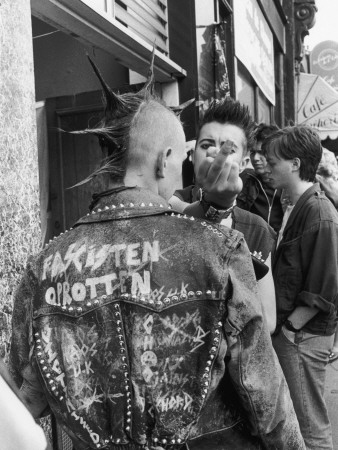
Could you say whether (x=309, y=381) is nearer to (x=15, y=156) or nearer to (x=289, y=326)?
(x=289, y=326)

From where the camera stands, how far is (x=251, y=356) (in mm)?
1484

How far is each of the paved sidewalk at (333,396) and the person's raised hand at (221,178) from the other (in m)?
3.08

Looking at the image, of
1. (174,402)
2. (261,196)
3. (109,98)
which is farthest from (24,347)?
(261,196)

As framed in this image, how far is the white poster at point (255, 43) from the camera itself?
6859mm

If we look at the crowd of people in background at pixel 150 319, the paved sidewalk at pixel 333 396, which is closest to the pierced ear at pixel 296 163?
the crowd of people in background at pixel 150 319

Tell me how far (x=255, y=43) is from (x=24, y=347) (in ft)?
23.3

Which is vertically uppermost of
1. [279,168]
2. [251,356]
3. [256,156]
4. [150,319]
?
[256,156]

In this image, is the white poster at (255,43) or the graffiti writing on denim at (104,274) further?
the white poster at (255,43)

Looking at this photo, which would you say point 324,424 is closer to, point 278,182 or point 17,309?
point 278,182

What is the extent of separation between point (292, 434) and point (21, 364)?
755mm

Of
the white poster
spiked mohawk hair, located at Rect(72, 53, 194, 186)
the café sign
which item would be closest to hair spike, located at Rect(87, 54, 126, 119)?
spiked mohawk hair, located at Rect(72, 53, 194, 186)

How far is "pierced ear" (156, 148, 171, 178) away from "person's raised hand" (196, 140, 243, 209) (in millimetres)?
101

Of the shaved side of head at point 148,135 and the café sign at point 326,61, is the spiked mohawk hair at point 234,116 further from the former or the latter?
the café sign at point 326,61

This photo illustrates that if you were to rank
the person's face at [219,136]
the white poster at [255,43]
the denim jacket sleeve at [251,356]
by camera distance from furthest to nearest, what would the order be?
1. the white poster at [255,43]
2. the person's face at [219,136]
3. the denim jacket sleeve at [251,356]
